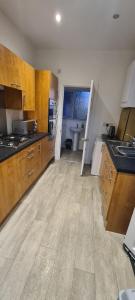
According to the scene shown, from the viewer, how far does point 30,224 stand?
184 cm

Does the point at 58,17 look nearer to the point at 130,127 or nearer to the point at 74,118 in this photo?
the point at 130,127

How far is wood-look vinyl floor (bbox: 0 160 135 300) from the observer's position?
1219 millimetres

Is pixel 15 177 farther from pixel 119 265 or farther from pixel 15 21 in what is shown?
pixel 15 21

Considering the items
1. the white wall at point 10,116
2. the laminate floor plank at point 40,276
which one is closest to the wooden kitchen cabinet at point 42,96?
the white wall at point 10,116

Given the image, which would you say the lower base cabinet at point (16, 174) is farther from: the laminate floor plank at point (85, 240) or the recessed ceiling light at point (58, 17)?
the recessed ceiling light at point (58, 17)

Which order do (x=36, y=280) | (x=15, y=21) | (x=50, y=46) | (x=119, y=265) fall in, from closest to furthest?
(x=36, y=280), (x=119, y=265), (x=15, y=21), (x=50, y=46)

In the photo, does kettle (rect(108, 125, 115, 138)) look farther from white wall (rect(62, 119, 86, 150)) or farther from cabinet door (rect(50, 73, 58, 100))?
white wall (rect(62, 119, 86, 150))

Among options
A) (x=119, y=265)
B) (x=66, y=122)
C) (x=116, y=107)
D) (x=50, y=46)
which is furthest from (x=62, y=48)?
(x=119, y=265)

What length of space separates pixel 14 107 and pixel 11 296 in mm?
2350

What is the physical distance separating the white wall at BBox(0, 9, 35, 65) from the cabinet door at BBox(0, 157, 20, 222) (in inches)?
76.0

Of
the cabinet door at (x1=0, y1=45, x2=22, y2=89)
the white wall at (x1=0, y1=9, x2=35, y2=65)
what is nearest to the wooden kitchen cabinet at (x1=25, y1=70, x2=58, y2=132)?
the white wall at (x1=0, y1=9, x2=35, y2=65)

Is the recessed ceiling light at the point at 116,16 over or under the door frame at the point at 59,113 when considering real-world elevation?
over

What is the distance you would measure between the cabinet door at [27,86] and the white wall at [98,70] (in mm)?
1070

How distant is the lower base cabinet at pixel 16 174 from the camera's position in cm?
165
